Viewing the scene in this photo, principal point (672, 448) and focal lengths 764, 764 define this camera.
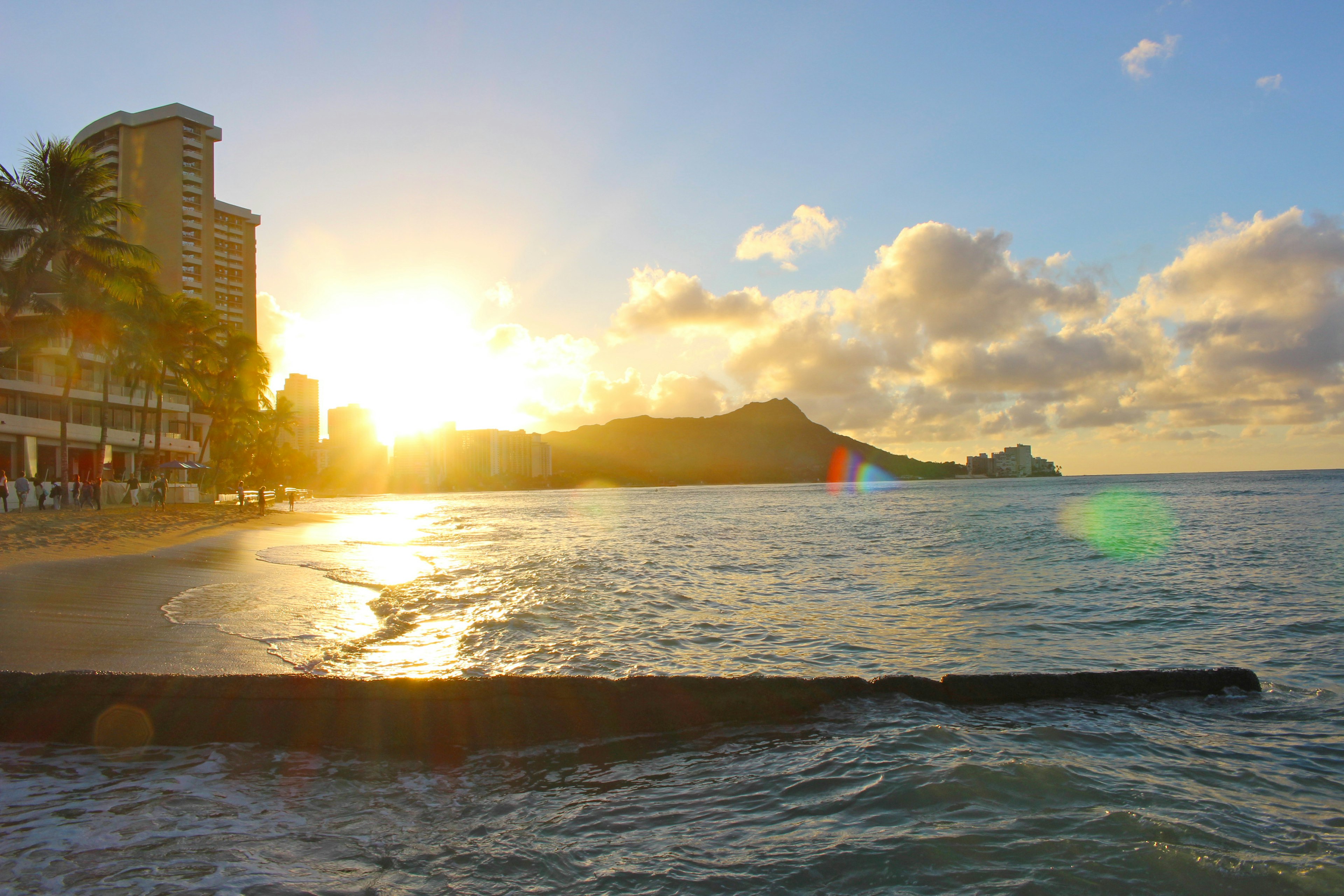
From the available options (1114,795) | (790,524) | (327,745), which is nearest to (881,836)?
(1114,795)

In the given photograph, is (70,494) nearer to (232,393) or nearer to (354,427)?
(232,393)

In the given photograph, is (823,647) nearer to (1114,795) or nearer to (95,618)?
(1114,795)

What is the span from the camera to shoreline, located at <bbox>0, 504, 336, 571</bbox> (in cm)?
1563

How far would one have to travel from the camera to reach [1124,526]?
113 feet

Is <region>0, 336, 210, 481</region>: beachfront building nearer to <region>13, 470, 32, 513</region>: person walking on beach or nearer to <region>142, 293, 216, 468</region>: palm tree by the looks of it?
<region>142, 293, 216, 468</region>: palm tree

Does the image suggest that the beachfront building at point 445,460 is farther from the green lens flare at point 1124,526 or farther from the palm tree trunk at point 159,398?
the green lens flare at point 1124,526

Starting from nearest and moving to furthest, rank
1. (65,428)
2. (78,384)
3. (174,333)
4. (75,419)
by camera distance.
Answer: (65,428), (174,333), (78,384), (75,419)

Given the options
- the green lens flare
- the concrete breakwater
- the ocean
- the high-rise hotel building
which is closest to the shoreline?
the ocean

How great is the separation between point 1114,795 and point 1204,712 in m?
2.48

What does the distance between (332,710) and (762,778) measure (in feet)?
9.92

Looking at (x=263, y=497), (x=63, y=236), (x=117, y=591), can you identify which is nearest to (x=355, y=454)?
(x=263, y=497)

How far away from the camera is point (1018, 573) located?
Answer: 17.2 m

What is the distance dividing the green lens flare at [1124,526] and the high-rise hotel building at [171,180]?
81551mm

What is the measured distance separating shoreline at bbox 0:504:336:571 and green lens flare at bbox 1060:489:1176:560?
966 inches
